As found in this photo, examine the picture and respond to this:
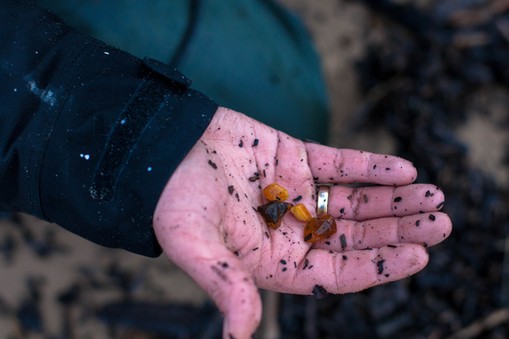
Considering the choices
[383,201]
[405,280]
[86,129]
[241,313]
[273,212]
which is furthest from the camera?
[405,280]

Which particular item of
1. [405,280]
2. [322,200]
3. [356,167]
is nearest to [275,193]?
[322,200]

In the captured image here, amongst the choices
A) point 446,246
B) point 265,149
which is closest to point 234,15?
point 265,149

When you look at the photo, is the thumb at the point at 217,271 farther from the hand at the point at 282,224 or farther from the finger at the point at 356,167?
the finger at the point at 356,167

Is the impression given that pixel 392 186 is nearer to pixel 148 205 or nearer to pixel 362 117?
pixel 148 205

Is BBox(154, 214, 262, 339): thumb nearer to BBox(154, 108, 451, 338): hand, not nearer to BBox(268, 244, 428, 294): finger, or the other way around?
BBox(154, 108, 451, 338): hand

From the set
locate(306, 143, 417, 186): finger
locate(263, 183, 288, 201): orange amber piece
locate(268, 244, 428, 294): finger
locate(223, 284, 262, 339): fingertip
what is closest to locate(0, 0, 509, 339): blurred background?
locate(306, 143, 417, 186): finger

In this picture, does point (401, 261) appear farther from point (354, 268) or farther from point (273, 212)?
point (273, 212)

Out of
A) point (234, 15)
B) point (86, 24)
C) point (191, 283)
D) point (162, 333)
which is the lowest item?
point (162, 333)
